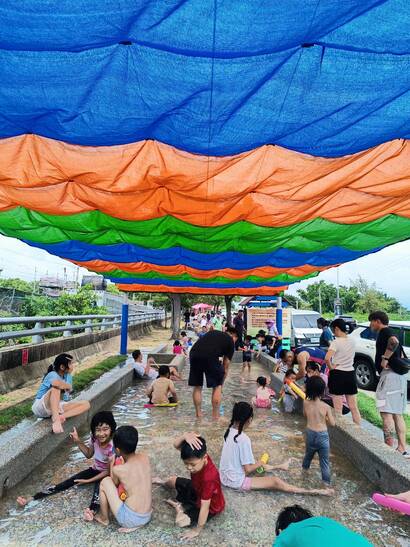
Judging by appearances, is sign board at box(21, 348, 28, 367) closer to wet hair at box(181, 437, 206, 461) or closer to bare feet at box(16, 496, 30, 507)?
bare feet at box(16, 496, 30, 507)

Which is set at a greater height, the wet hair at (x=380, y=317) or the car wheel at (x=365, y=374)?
the wet hair at (x=380, y=317)

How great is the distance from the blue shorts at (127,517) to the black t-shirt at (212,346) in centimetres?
304

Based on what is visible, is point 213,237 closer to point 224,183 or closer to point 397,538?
point 224,183

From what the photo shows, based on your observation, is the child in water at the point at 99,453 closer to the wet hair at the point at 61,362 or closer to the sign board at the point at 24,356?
the wet hair at the point at 61,362

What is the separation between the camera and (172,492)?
3.59 m

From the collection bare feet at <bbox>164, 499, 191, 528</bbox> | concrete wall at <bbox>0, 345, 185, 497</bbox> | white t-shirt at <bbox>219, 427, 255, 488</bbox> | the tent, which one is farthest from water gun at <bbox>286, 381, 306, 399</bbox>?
bare feet at <bbox>164, 499, 191, 528</bbox>

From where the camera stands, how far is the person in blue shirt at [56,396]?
175 inches

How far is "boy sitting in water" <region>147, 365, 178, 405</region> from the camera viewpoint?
7.00 metres

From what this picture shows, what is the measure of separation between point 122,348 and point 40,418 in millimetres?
9272

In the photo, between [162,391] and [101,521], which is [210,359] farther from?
[101,521]

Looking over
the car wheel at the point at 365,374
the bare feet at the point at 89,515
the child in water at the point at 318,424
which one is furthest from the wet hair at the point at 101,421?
the car wheel at the point at 365,374

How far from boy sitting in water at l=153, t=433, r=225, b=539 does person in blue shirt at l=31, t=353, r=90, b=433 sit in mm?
1949

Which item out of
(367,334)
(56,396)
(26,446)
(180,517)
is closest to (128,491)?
(180,517)

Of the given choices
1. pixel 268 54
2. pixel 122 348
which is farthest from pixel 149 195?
pixel 122 348
